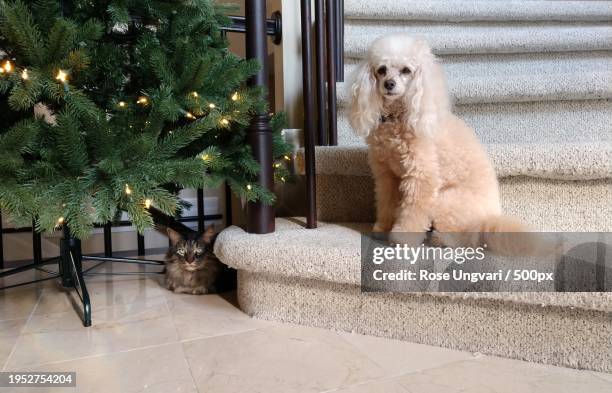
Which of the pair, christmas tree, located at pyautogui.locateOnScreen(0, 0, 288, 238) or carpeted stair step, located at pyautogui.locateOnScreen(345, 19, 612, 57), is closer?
christmas tree, located at pyautogui.locateOnScreen(0, 0, 288, 238)

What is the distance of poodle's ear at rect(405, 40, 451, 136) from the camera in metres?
1.04

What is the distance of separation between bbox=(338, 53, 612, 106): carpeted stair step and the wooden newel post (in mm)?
248

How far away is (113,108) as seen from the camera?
1.17 m

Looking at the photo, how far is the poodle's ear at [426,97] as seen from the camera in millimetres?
1038

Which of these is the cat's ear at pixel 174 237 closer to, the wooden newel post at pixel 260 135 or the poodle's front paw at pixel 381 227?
the wooden newel post at pixel 260 135

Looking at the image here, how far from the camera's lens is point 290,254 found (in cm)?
108

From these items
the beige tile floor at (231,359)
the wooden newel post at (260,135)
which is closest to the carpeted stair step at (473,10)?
the wooden newel post at (260,135)

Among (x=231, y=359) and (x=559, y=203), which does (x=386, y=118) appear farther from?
(x=231, y=359)

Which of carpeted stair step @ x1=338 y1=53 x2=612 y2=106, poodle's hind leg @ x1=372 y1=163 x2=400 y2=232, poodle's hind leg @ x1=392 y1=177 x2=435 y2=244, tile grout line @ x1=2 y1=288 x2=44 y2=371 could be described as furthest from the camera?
carpeted stair step @ x1=338 y1=53 x2=612 y2=106

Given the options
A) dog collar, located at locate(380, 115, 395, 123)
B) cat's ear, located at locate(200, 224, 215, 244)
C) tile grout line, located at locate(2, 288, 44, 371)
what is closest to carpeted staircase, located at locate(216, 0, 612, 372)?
dog collar, located at locate(380, 115, 395, 123)

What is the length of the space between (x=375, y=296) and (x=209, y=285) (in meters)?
0.61

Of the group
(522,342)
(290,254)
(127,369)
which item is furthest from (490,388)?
(127,369)

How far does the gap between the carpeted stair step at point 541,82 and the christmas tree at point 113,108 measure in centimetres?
39

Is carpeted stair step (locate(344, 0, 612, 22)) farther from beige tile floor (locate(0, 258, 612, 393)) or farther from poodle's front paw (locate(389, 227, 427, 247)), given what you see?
beige tile floor (locate(0, 258, 612, 393))
